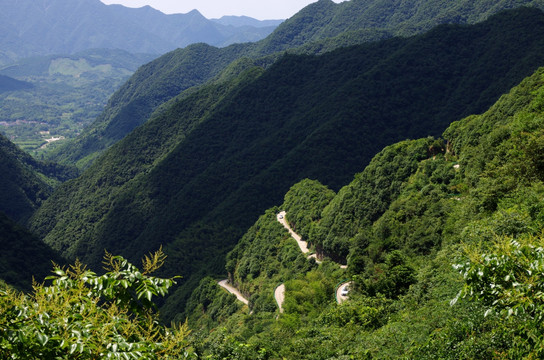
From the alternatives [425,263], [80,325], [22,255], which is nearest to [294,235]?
[425,263]

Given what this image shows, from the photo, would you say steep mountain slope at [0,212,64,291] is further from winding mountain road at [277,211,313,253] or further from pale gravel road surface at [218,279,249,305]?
winding mountain road at [277,211,313,253]

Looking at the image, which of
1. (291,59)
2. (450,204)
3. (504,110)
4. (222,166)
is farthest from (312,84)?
(450,204)

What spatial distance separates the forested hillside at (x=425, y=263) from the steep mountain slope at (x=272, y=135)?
37.2 m

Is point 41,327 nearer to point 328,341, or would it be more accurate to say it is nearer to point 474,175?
point 328,341

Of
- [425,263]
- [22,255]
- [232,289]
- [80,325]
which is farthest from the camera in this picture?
[22,255]

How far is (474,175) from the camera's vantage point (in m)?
33.0

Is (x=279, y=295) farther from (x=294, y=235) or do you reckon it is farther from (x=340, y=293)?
(x=294, y=235)

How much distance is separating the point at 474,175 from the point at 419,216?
5553mm

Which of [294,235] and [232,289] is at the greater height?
[294,235]

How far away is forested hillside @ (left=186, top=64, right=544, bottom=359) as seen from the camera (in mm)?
9945

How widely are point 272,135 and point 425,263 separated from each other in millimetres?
97344

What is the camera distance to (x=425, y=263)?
28.8 meters

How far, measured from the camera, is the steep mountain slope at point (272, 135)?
9775cm

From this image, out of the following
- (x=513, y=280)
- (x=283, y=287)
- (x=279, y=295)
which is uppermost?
(x=513, y=280)
